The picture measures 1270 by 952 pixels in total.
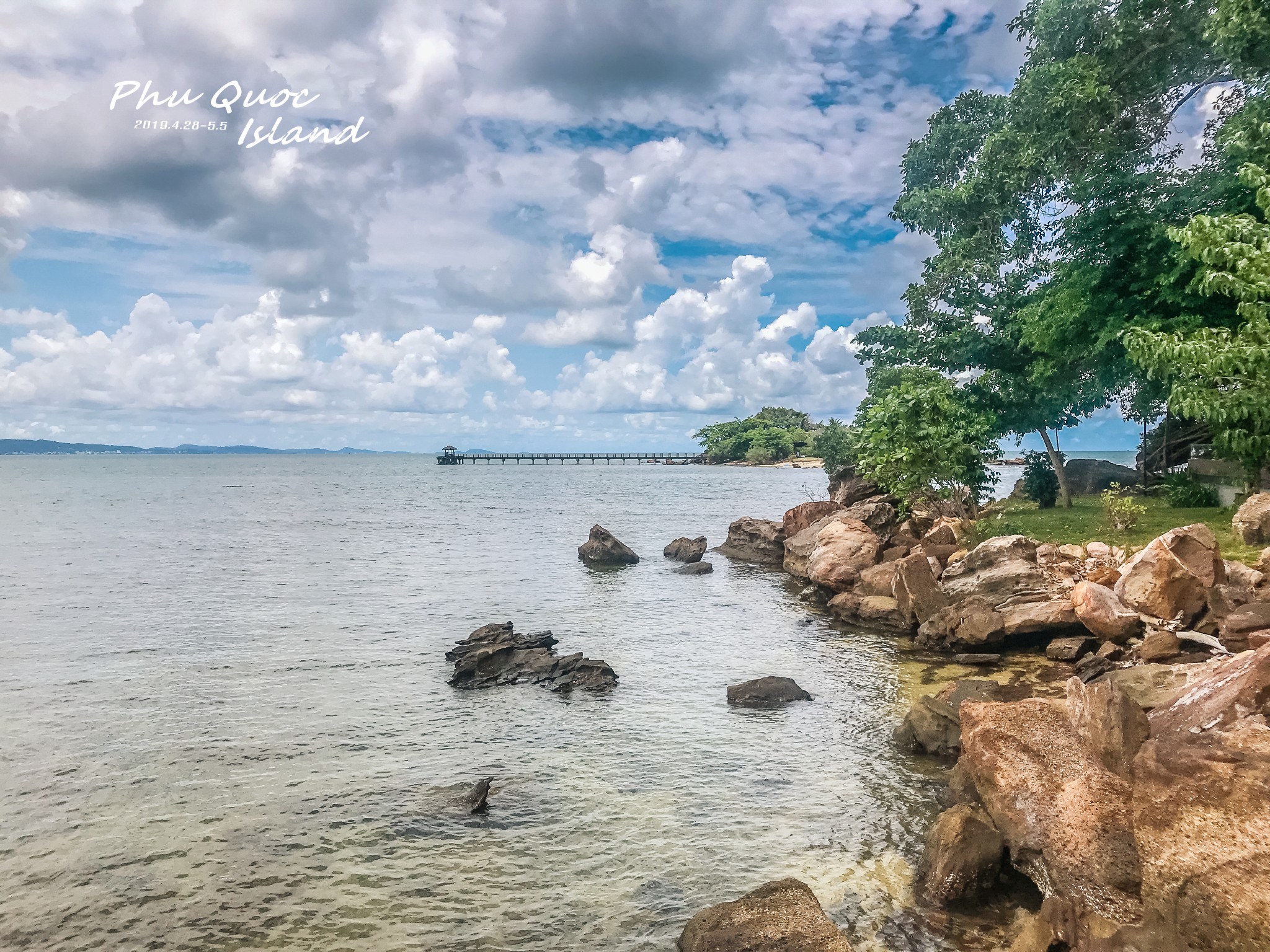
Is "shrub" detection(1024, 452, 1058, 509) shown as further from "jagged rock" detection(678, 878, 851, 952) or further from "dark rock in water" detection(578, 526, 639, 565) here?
"jagged rock" detection(678, 878, 851, 952)

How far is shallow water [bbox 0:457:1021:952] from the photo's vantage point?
10211mm

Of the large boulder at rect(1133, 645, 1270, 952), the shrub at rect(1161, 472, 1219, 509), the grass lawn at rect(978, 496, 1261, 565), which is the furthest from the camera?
the shrub at rect(1161, 472, 1219, 509)

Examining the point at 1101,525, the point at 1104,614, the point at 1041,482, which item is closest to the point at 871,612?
the point at 1104,614

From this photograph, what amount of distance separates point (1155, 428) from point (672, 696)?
29.4m

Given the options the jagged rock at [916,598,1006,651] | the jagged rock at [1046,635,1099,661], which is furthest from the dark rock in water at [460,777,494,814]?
the jagged rock at [1046,635,1099,661]

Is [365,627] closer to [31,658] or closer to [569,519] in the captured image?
[31,658]

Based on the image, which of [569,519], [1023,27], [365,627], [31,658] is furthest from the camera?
[569,519]

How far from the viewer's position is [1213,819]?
290 inches

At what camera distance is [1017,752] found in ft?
34.7

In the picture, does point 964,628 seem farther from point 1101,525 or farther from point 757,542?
point 757,542

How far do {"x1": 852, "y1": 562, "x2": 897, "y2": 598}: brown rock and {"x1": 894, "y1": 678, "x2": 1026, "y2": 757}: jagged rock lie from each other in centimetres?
1121

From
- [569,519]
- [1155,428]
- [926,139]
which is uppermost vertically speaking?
[926,139]

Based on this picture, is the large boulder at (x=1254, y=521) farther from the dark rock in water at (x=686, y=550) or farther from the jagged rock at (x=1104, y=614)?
the dark rock in water at (x=686, y=550)

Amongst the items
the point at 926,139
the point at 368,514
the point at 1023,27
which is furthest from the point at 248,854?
the point at 368,514
